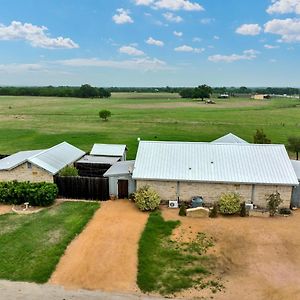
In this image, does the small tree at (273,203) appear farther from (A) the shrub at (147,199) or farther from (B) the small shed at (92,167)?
(B) the small shed at (92,167)

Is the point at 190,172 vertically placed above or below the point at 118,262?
above

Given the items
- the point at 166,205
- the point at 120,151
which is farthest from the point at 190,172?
the point at 120,151

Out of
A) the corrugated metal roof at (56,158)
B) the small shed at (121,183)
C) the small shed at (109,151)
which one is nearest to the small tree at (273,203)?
the small shed at (121,183)

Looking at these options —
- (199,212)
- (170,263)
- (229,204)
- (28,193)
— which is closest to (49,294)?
(170,263)

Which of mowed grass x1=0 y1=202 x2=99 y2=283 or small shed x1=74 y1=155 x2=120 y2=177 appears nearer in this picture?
mowed grass x1=0 y1=202 x2=99 y2=283

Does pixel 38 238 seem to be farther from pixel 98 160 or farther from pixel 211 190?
pixel 98 160

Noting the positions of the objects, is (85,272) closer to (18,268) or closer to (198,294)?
(18,268)

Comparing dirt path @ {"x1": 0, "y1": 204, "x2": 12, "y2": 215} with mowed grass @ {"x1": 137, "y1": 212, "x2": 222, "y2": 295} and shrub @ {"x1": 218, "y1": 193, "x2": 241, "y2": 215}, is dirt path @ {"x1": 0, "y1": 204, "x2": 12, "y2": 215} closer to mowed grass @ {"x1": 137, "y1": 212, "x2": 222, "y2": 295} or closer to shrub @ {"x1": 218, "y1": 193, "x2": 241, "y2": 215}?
mowed grass @ {"x1": 137, "y1": 212, "x2": 222, "y2": 295}

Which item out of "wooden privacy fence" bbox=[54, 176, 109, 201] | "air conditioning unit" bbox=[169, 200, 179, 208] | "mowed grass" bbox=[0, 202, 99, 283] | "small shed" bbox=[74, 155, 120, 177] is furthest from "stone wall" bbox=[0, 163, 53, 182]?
"air conditioning unit" bbox=[169, 200, 179, 208]
